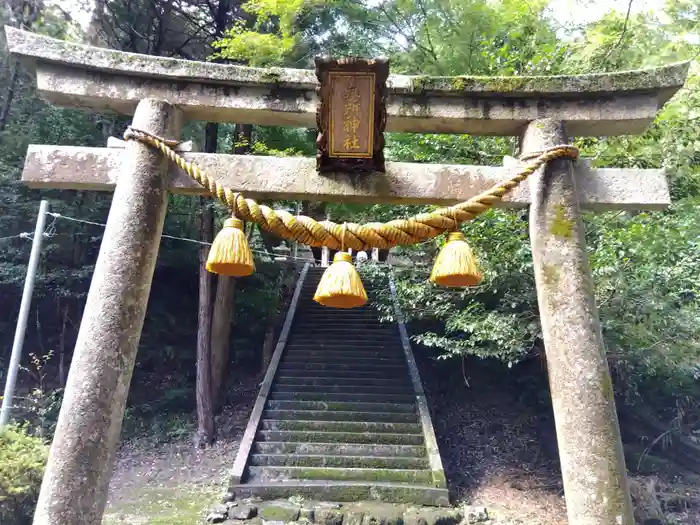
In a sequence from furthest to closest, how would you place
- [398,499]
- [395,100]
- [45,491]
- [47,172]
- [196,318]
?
[196,318] < [398,499] < [395,100] < [47,172] < [45,491]

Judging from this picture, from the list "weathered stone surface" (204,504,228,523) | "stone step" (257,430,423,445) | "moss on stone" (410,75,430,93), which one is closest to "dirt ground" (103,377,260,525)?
"weathered stone surface" (204,504,228,523)

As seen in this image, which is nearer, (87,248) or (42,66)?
(42,66)

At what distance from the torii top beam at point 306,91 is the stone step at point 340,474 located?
535cm

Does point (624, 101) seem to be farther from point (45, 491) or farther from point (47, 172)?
point (45, 491)

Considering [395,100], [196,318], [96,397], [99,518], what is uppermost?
[395,100]

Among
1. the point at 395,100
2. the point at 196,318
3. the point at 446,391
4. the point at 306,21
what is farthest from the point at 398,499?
the point at 306,21

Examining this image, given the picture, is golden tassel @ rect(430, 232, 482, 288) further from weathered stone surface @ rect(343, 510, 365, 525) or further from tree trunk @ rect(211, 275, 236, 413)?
tree trunk @ rect(211, 275, 236, 413)

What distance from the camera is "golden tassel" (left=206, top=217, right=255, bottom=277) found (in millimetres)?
2449

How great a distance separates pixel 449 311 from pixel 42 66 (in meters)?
6.11

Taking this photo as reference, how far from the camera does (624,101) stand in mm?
3057

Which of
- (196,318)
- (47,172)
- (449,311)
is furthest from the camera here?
(196,318)

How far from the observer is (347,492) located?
6.56m

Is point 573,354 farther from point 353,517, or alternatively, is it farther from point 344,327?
point 344,327

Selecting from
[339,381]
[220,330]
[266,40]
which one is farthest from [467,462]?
[266,40]
